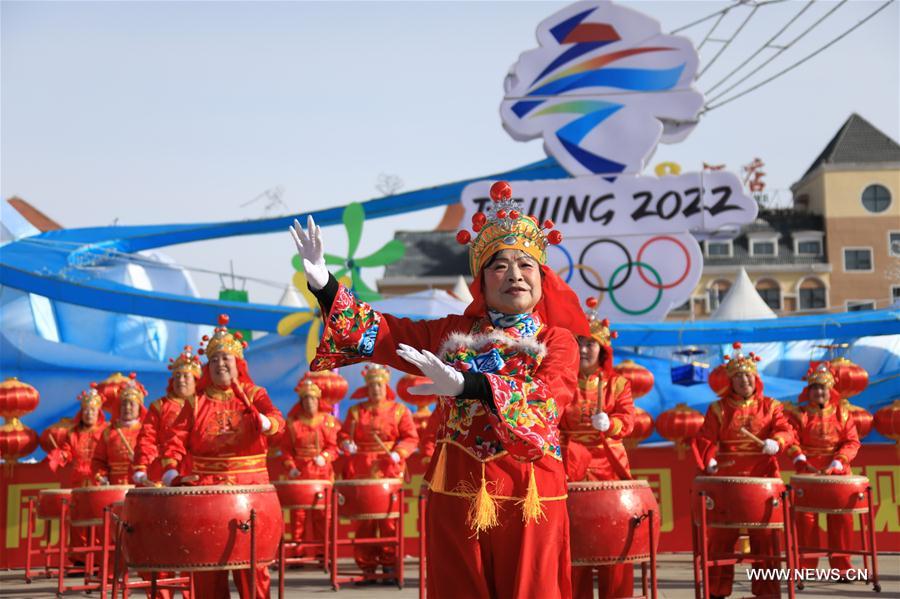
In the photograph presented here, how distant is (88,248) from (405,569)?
7.84 m

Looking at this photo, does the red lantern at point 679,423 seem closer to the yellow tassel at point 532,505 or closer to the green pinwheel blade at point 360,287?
the green pinwheel blade at point 360,287

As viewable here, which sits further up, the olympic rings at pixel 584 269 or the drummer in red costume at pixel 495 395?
the olympic rings at pixel 584 269

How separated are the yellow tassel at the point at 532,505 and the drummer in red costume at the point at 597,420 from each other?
2803 millimetres

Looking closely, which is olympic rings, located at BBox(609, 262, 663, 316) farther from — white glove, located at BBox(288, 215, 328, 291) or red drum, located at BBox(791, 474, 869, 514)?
white glove, located at BBox(288, 215, 328, 291)

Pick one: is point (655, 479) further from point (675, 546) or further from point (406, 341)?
point (406, 341)

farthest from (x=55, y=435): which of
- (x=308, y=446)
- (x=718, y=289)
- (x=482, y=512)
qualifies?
(x=718, y=289)

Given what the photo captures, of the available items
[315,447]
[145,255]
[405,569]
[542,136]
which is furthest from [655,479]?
[145,255]

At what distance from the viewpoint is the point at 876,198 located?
43.5 meters

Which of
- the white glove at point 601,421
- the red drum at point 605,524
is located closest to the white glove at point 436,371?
the red drum at point 605,524

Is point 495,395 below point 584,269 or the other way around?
below

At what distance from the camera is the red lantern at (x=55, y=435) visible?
10.6 m

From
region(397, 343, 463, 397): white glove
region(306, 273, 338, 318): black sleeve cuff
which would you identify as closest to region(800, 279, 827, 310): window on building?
region(306, 273, 338, 318): black sleeve cuff

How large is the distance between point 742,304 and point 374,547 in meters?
14.9

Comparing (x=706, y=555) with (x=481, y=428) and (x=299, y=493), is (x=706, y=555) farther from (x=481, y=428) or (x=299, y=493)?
(x=299, y=493)
